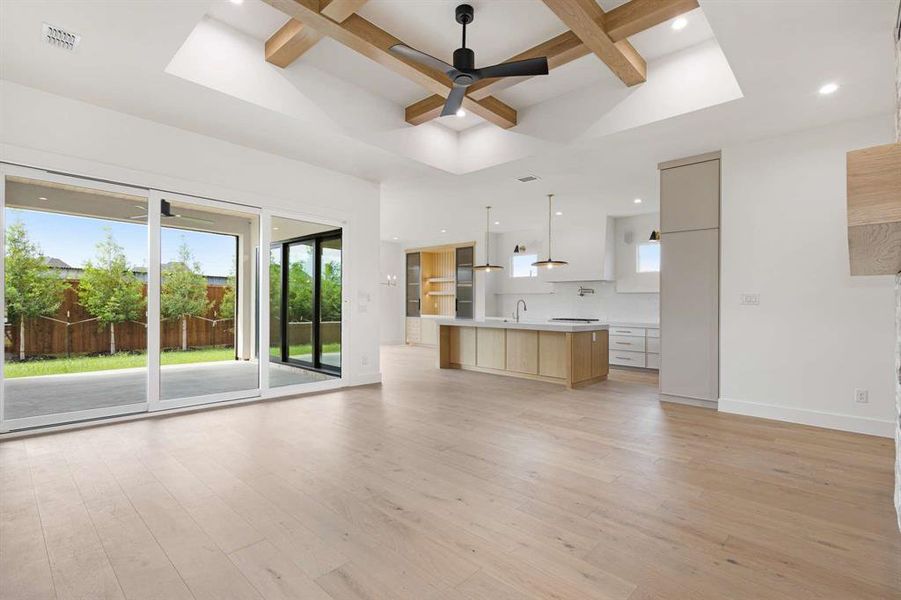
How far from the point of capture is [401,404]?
469cm

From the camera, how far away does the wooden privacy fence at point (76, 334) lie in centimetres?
371

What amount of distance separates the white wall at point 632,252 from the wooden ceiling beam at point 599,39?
463 cm

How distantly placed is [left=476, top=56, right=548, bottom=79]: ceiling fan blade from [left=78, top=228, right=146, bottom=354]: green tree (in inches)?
150

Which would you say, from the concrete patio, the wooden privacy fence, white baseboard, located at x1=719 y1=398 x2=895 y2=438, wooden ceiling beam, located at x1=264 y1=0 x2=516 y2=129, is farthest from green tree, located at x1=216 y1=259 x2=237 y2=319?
white baseboard, located at x1=719 y1=398 x2=895 y2=438

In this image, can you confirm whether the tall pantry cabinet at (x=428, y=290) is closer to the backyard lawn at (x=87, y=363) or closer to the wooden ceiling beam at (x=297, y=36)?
the backyard lawn at (x=87, y=363)

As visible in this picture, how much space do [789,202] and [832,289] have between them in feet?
2.97

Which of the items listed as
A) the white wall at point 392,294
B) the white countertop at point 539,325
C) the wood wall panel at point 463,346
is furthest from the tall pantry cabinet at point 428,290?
the white countertop at point 539,325

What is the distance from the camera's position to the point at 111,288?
164 inches

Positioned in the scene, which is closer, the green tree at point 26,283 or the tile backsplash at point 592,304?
the green tree at point 26,283

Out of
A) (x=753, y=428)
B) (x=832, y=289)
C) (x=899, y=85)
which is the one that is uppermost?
(x=899, y=85)

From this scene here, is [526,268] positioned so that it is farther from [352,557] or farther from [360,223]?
[352,557]

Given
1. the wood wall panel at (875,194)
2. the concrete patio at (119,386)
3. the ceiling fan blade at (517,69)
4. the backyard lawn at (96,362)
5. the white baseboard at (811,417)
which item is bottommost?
the white baseboard at (811,417)

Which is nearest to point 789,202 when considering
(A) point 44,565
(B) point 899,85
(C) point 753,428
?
(C) point 753,428

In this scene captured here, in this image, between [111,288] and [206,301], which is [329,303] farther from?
[111,288]
